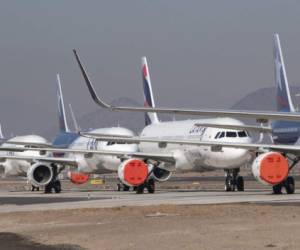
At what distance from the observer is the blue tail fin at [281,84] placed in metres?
46.5

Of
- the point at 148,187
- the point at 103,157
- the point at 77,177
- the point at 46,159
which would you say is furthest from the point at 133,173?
the point at 77,177

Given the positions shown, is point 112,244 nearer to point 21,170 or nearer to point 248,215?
point 248,215

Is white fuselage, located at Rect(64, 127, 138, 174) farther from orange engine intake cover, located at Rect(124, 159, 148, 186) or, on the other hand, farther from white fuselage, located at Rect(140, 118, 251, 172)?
orange engine intake cover, located at Rect(124, 159, 148, 186)

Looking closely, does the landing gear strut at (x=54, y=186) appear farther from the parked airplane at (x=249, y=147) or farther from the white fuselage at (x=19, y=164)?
the white fuselage at (x=19, y=164)

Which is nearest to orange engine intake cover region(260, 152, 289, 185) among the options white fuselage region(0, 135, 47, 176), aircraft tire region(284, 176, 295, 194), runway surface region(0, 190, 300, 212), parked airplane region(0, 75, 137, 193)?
runway surface region(0, 190, 300, 212)

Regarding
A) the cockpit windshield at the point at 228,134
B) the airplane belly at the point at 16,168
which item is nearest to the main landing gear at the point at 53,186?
the cockpit windshield at the point at 228,134

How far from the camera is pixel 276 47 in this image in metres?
48.2

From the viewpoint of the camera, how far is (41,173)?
49.7 meters

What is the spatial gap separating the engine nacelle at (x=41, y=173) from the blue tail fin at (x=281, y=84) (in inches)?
545

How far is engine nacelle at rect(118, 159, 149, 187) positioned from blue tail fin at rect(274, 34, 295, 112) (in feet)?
29.7

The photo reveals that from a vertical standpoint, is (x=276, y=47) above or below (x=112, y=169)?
above

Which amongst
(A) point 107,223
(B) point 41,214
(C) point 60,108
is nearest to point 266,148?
(B) point 41,214

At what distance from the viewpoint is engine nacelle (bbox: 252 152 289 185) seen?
107ft

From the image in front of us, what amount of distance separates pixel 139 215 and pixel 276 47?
28503 millimetres
